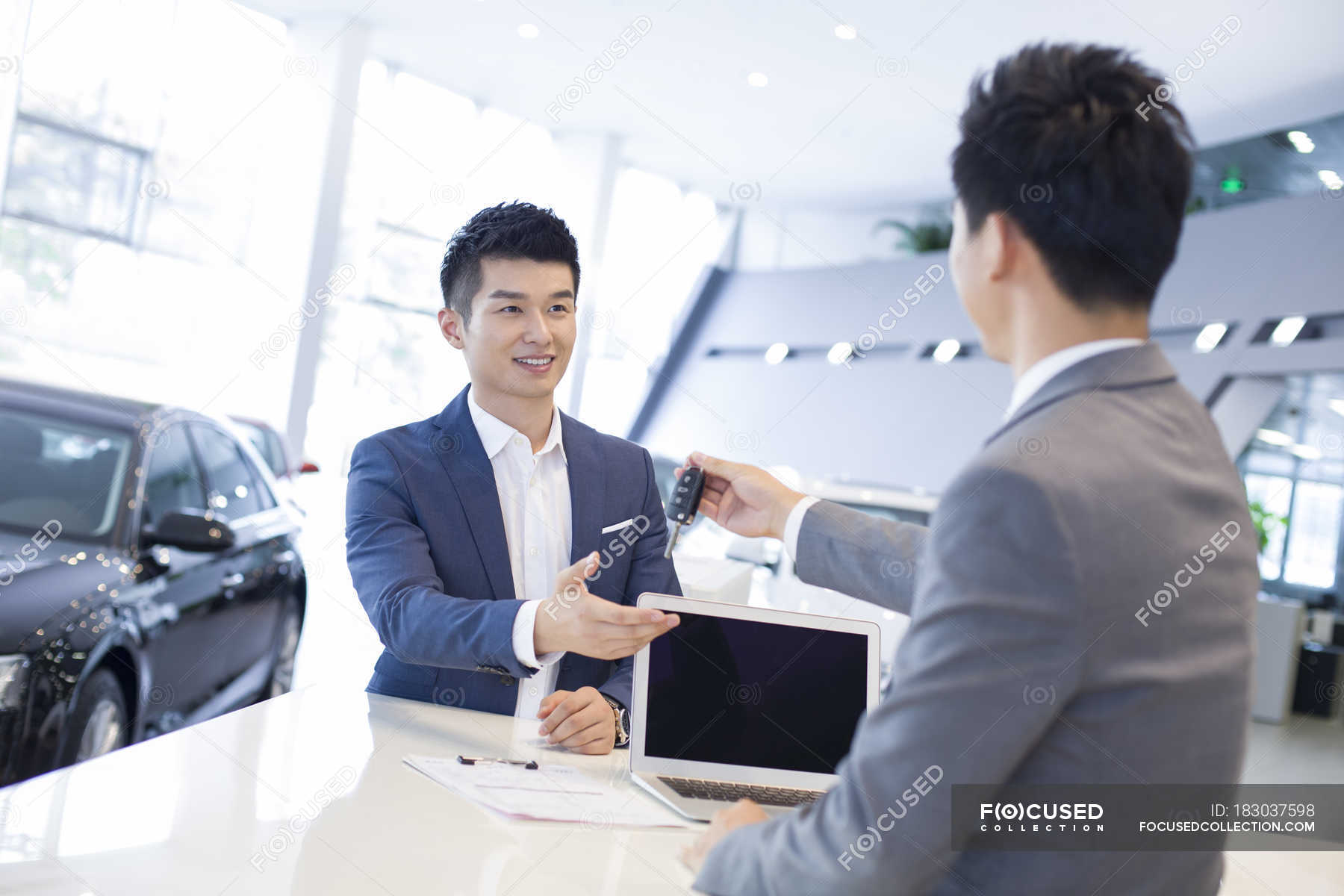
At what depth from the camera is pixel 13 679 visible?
2.38 meters

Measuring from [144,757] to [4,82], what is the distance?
912cm

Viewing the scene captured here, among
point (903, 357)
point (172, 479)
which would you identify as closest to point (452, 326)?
point (172, 479)

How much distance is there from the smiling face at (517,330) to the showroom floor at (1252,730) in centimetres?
64

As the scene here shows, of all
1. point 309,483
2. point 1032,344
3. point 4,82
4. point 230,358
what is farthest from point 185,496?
point 309,483

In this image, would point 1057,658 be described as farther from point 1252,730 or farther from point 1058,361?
point 1252,730

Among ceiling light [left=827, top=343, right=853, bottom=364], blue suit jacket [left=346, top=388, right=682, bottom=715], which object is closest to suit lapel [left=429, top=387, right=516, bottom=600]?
blue suit jacket [left=346, top=388, right=682, bottom=715]

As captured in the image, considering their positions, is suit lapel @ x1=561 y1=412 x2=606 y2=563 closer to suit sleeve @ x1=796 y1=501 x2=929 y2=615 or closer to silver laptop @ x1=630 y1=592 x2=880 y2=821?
silver laptop @ x1=630 y1=592 x2=880 y2=821

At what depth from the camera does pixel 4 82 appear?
27.6 ft

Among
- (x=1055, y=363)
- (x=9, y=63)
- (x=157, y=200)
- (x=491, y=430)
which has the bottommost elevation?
(x=491, y=430)

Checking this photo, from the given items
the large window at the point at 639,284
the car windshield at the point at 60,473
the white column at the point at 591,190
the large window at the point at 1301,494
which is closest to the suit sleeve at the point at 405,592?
the car windshield at the point at 60,473

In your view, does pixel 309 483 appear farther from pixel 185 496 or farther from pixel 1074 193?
pixel 1074 193

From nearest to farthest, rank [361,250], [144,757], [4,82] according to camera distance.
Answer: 1. [144,757]
2. [4,82]
3. [361,250]

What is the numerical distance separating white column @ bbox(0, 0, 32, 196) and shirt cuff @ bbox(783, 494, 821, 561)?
9.26 metres

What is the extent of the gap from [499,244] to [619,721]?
0.94 metres
